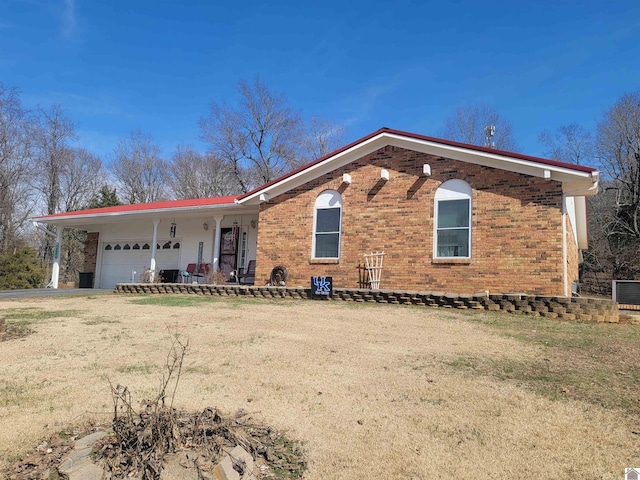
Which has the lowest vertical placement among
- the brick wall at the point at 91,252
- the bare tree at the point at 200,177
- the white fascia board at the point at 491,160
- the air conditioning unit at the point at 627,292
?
the air conditioning unit at the point at 627,292

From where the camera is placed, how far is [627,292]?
12773 mm

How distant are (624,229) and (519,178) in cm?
2210

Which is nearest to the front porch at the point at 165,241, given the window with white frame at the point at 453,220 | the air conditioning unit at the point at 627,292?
the window with white frame at the point at 453,220

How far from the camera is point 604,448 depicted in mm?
2951

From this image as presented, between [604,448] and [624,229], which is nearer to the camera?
[604,448]

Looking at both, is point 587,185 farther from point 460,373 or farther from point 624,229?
point 624,229

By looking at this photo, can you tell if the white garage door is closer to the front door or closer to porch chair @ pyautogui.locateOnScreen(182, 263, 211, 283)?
porch chair @ pyautogui.locateOnScreen(182, 263, 211, 283)

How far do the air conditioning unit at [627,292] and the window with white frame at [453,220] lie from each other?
5.65 m

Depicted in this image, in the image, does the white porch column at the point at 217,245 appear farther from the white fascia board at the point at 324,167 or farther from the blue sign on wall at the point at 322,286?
the blue sign on wall at the point at 322,286

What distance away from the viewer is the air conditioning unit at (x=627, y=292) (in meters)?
12.6

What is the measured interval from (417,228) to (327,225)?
2858 mm

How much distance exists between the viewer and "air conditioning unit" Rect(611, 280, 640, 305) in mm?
12617

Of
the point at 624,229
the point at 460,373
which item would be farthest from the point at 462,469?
the point at 624,229

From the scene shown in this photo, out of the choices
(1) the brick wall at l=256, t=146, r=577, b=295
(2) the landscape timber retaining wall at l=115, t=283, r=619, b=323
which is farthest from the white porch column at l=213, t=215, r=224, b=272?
(2) the landscape timber retaining wall at l=115, t=283, r=619, b=323
